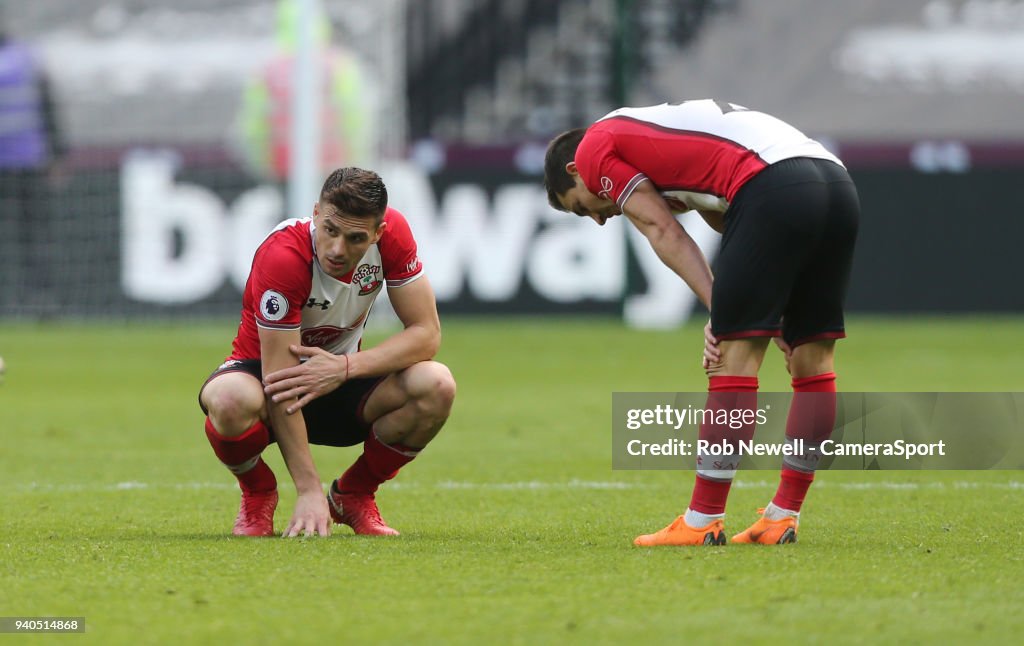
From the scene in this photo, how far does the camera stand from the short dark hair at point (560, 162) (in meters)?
4.67

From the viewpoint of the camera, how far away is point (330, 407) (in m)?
4.94

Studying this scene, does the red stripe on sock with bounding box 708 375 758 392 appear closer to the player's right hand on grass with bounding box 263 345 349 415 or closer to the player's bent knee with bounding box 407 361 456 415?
the player's bent knee with bounding box 407 361 456 415

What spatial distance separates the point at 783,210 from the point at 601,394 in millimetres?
5659

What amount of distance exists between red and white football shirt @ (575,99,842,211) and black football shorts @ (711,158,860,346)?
0.07 m

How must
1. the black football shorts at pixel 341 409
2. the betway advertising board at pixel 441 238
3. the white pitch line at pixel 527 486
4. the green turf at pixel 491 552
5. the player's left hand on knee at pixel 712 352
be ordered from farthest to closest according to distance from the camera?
the betway advertising board at pixel 441 238 < the white pitch line at pixel 527 486 < the black football shorts at pixel 341 409 < the player's left hand on knee at pixel 712 352 < the green turf at pixel 491 552

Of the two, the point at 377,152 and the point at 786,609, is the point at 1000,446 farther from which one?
the point at 377,152

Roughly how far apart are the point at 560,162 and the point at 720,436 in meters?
0.94

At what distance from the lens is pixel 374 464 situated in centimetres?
494

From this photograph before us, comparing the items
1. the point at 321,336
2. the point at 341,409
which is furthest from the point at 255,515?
the point at 321,336

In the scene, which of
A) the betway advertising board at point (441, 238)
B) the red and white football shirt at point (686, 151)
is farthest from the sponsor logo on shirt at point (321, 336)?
the betway advertising board at point (441, 238)

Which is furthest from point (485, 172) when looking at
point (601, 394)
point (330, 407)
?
point (330, 407)

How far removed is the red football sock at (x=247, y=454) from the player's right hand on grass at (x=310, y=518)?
22cm

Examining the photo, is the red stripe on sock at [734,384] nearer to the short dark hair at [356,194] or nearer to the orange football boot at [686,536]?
the orange football boot at [686,536]

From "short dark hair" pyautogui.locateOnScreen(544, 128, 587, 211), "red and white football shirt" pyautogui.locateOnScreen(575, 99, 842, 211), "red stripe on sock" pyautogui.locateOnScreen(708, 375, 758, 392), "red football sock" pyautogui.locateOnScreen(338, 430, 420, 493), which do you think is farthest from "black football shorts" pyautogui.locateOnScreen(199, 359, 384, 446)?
"red stripe on sock" pyautogui.locateOnScreen(708, 375, 758, 392)
